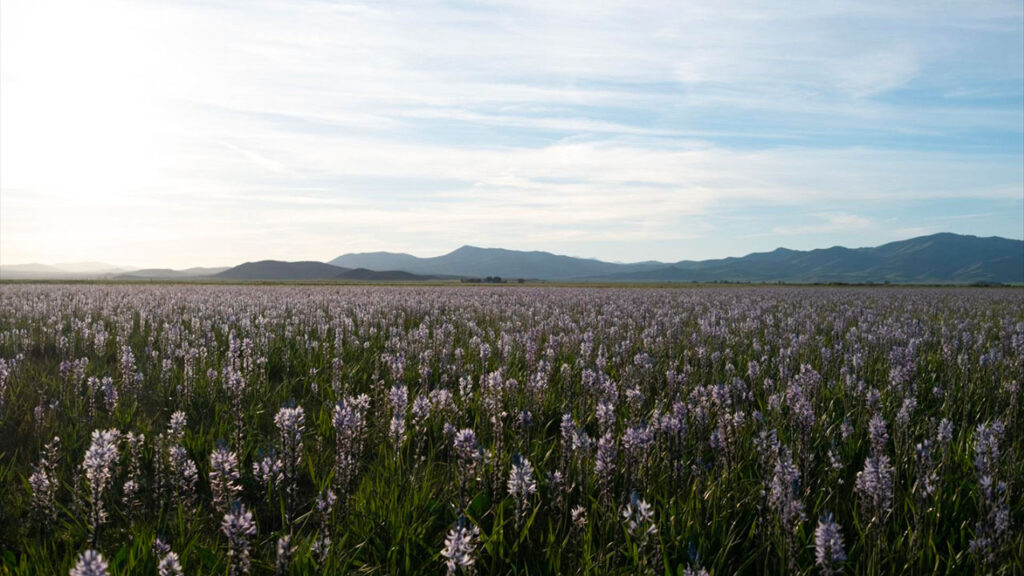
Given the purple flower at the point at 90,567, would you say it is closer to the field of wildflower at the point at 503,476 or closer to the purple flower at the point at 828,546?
the field of wildflower at the point at 503,476

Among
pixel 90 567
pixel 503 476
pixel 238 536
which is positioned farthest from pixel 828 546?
pixel 90 567

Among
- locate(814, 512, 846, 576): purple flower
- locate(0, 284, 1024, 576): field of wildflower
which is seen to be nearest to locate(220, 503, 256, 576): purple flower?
locate(0, 284, 1024, 576): field of wildflower

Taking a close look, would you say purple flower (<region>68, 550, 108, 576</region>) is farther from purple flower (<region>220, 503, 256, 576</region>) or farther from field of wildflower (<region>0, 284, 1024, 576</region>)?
purple flower (<region>220, 503, 256, 576</region>)

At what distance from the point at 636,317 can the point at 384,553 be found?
12474 mm

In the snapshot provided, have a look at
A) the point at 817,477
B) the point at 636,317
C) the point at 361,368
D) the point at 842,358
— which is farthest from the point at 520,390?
the point at 636,317

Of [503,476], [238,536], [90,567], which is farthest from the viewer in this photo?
[503,476]

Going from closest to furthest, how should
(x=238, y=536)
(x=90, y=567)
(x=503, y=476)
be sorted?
(x=90, y=567) < (x=238, y=536) < (x=503, y=476)

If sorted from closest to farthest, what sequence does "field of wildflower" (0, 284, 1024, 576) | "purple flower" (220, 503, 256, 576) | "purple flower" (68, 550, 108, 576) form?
"purple flower" (68, 550, 108, 576) < "purple flower" (220, 503, 256, 576) < "field of wildflower" (0, 284, 1024, 576)

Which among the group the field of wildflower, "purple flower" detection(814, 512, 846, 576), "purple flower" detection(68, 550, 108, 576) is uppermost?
"purple flower" detection(68, 550, 108, 576)

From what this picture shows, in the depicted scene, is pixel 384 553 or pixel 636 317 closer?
pixel 384 553

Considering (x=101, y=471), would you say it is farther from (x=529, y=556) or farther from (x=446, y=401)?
(x=446, y=401)

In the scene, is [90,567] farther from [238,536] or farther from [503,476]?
[503,476]

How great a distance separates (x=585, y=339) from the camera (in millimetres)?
10125

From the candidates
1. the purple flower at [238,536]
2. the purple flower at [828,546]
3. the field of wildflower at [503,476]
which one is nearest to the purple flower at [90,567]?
the field of wildflower at [503,476]
